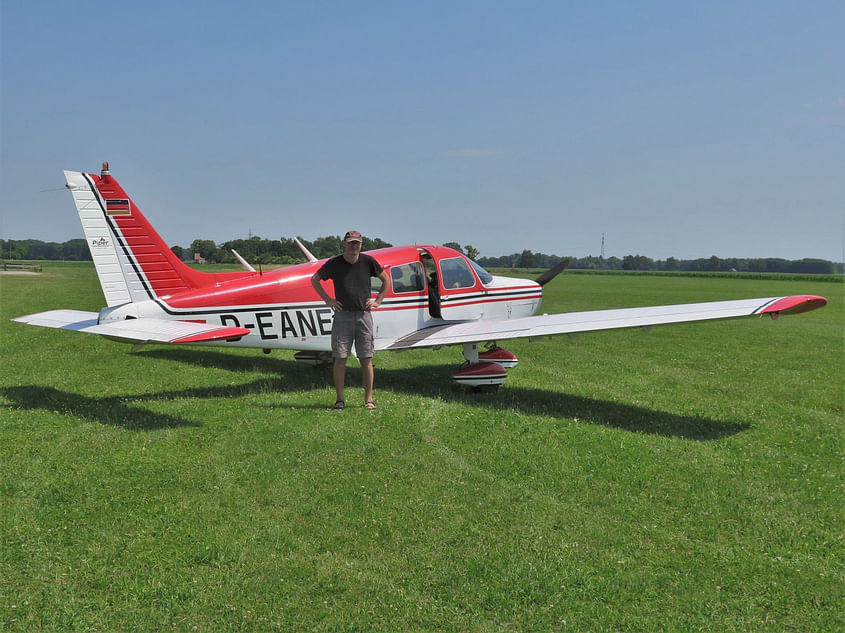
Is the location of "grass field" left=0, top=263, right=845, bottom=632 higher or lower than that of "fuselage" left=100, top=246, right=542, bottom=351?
lower

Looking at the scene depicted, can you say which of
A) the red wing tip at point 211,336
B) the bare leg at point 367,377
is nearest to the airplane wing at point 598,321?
the bare leg at point 367,377

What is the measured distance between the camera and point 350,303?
6.97 m

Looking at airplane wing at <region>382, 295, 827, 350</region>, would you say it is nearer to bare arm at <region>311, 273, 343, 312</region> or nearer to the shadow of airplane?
the shadow of airplane

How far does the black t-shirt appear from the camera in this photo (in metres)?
6.93

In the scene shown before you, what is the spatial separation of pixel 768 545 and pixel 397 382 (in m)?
5.72

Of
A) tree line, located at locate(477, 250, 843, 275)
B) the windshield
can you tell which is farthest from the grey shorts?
tree line, located at locate(477, 250, 843, 275)

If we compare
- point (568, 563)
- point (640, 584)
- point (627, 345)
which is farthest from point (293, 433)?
point (627, 345)

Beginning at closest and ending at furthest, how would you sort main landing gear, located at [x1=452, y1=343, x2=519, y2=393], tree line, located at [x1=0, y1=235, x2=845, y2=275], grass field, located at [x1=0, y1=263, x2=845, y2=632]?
grass field, located at [x1=0, y1=263, x2=845, y2=632] → main landing gear, located at [x1=452, y1=343, x2=519, y2=393] → tree line, located at [x1=0, y1=235, x2=845, y2=275]

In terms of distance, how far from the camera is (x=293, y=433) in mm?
6008

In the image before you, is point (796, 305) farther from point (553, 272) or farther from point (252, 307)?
point (252, 307)

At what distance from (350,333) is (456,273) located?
2778 millimetres

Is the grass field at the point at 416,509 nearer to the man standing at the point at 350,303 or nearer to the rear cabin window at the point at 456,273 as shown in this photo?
the man standing at the point at 350,303

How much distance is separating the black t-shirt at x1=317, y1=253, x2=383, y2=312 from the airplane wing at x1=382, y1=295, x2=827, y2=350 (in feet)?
5.07

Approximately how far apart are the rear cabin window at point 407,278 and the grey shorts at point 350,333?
178 cm
